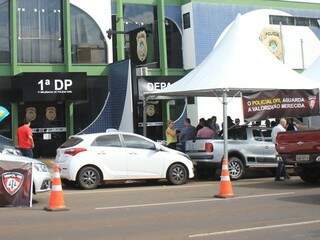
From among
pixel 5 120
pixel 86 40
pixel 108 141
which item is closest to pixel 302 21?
pixel 86 40

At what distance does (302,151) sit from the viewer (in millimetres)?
16344

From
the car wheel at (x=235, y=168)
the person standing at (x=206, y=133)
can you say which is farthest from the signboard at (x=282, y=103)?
the car wheel at (x=235, y=168)

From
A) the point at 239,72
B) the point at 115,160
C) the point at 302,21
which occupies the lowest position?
the point at 115,160

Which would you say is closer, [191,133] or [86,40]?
[191,133]

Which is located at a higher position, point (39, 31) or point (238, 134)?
point (39, 31)

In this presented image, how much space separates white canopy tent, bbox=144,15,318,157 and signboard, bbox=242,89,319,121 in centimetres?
41

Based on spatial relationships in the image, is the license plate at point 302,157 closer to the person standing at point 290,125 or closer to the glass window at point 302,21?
the person standing at point 290,125

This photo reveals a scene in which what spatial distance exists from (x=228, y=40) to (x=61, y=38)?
10587mm

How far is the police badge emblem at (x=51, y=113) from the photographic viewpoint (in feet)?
90.9

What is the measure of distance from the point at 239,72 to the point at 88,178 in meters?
5.74

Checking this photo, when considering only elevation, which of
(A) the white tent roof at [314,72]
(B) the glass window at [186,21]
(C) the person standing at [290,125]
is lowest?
(C) the person standing at [290,125]

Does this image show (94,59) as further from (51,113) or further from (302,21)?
(302,21)

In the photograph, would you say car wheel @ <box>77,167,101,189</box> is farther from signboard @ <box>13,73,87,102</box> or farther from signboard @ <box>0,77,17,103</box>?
signboard @ <box>0,77,17,103</box>

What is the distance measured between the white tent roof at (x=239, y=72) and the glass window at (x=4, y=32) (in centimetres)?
960
